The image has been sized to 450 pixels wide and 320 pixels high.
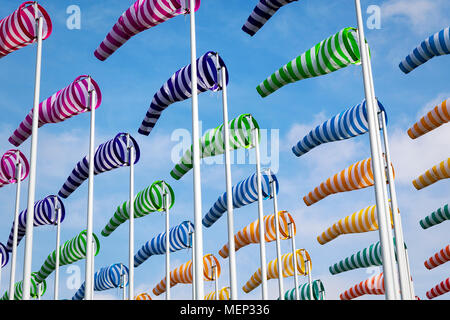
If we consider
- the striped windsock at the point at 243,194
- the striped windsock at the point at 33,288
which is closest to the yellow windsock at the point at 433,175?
the striped windsock at the point at 243,194

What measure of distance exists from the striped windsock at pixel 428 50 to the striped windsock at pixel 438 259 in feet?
34.8

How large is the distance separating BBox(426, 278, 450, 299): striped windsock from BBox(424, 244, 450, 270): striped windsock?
275cm

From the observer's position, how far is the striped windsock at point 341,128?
16.3 meters

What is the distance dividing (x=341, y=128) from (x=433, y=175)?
162 inches

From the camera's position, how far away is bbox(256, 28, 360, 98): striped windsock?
499 inches

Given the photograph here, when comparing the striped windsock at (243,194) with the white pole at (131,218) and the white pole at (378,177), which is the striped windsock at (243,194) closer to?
the white pole at (131,218)

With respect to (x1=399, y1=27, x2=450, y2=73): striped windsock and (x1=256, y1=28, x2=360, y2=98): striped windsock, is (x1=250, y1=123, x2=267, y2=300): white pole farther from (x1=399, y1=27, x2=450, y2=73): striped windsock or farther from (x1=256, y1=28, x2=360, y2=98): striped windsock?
(x1=399, y1=27, x2=450, y2=73): striped windsock

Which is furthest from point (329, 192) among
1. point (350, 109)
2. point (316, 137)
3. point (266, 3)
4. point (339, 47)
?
point (266, 3)

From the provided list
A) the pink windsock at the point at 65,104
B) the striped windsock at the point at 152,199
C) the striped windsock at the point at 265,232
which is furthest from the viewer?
the striped windsock at the point at 265,232

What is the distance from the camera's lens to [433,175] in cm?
1870

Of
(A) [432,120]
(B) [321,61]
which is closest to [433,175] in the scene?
(A) [432,120]
